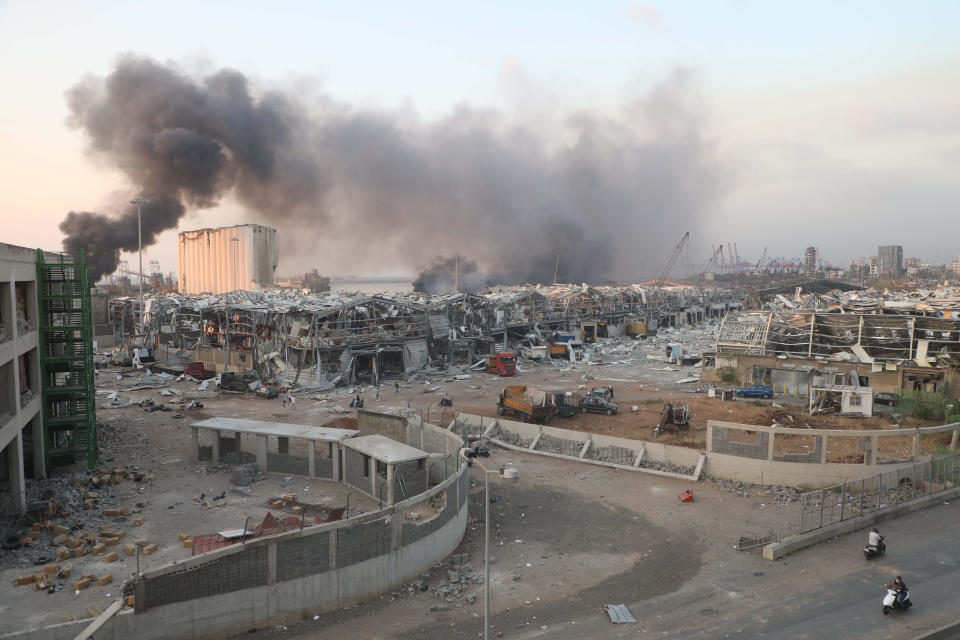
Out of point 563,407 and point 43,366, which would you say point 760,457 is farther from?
point 43,366

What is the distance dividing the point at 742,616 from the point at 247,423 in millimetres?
14364

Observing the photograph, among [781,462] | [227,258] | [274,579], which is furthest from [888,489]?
[227,258]

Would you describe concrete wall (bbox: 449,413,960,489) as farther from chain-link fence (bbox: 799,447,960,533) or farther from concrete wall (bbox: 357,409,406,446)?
concrete wall (bbox: 357,409,406,446)

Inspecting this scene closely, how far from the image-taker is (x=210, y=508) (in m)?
15.1

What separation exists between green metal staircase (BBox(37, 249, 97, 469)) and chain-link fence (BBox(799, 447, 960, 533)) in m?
19.2

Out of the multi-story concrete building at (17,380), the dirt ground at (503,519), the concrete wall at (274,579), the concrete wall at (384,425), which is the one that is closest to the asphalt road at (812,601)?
the dirt ground at (503,519)

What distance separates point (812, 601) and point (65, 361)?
19123 millimetres

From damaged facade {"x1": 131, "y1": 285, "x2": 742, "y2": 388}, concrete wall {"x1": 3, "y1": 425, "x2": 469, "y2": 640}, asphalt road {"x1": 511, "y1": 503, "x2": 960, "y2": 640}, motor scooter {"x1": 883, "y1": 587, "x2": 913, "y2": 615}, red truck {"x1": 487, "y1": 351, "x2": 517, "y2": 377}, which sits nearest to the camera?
concrete wall {"x1": 3, "y1": 425, "x2": 469, "y2": 640}

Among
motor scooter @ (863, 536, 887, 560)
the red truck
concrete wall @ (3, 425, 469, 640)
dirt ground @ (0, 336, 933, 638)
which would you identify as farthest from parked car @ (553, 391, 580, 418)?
concrete wall @ (3, 425, 469, 640)

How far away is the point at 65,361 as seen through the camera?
58.5 feet

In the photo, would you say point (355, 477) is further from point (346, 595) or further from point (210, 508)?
point (346, 595)

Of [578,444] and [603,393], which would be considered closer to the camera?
[578,444]

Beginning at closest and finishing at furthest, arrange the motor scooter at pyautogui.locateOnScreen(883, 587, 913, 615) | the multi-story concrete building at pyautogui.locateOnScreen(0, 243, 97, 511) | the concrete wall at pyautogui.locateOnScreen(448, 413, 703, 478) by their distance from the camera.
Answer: the motor scooter at pyautogui.locateOnScreen(883, 587, 913, 615), the multi-story concrete building at pyautogui.locateOnScreen(0, 243, 97, 511), the concrete wall at pyautogui.locateOnScreen(448, 413, 703, 478)

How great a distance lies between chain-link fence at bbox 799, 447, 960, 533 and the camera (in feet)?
49.4
